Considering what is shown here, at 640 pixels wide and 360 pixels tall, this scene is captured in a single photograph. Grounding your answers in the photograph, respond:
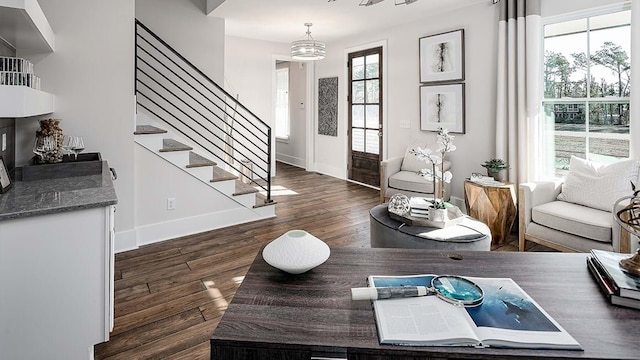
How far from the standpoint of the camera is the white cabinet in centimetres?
159

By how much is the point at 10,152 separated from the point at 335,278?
9.07 ft

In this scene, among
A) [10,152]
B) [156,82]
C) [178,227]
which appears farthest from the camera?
[156,82]

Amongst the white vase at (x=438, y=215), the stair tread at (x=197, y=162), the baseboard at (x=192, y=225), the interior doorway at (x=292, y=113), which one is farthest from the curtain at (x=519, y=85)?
the interior doorway at (x=292, y=113)

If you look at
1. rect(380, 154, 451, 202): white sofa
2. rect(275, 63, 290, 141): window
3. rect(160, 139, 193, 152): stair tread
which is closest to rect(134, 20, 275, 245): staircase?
rect(160, 139, 193, 152): stair tread

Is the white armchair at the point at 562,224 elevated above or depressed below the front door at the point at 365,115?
below

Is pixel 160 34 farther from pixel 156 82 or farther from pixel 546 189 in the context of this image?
pixel 546 189

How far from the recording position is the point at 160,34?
4523 millimetres

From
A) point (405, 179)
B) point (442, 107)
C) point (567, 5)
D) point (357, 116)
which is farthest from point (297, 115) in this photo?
point (567, 5)

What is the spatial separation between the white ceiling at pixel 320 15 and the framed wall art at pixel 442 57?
1.05 feet

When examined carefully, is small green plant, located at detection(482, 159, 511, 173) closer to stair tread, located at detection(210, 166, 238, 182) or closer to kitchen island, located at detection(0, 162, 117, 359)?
stair tread, located at detection(210, 166, 238, 182)

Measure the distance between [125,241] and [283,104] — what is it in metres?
5.94

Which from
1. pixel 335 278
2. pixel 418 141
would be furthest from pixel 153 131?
pixel 418 141

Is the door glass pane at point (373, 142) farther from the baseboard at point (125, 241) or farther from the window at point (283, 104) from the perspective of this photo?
the baseboard at point (125, 241)

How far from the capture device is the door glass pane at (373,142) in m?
6.12
